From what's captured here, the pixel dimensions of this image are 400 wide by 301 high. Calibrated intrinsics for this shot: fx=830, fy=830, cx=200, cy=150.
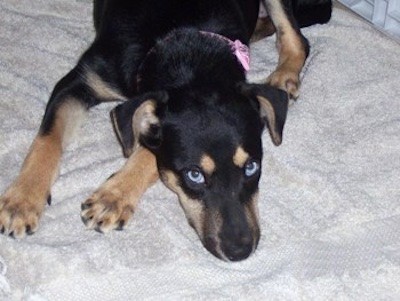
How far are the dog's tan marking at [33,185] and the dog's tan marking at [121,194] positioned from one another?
0.59 ft

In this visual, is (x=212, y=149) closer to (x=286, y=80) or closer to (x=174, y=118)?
(x=174, y=118)

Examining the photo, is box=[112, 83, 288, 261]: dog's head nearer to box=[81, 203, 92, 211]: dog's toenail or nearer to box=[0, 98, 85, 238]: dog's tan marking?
box=[81, 203, 92, 211]: dog's toenail

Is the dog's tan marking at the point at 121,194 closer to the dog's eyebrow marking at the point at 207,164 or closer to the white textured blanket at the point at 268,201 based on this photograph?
the white textured blanket at the point at 268,201

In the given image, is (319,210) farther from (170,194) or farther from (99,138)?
(99,138)

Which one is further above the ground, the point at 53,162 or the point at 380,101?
the point at 53,162

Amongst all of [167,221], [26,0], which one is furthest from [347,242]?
[26,0]

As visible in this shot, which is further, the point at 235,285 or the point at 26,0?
the point at 26,0

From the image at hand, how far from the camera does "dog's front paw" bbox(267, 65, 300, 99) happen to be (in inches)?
144

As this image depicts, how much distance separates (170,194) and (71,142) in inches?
20.9

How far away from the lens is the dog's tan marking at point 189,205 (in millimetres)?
2895

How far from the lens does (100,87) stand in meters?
3.48

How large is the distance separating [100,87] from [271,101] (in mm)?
833

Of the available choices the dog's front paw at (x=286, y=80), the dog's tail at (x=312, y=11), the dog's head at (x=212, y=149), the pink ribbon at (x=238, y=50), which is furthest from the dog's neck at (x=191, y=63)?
the dog's tail at (x=312, y=11)

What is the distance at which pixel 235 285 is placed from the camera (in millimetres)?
2844
